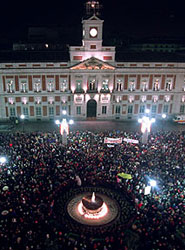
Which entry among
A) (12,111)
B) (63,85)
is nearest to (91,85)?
(63,85)

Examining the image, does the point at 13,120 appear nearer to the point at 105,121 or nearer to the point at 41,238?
the point at 105,121

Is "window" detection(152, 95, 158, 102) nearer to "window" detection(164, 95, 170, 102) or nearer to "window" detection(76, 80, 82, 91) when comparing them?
"window" detection(164, 95, 170, 102)

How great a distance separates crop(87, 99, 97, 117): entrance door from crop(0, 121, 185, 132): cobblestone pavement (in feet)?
6.84

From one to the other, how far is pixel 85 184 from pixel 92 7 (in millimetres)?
32199

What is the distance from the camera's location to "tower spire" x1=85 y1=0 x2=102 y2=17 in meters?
44.1

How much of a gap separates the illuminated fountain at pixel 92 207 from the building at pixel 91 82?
27.8m

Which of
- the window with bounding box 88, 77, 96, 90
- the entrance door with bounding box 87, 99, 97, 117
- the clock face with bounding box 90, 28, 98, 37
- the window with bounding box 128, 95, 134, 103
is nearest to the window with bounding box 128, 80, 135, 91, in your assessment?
the window with bounding box 128, 95, 134, 103

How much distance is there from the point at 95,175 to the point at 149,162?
21.8 feet

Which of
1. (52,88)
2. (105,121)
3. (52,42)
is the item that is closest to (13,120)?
(52,88)

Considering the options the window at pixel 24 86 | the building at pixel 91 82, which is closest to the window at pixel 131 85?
the building at pixel 91 82

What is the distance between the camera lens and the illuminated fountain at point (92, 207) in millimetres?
22312

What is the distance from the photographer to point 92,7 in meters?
44.7

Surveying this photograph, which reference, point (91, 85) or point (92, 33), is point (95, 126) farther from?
point (92, 33)

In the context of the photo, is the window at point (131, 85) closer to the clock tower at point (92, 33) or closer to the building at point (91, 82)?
the building at point (91, 82)
